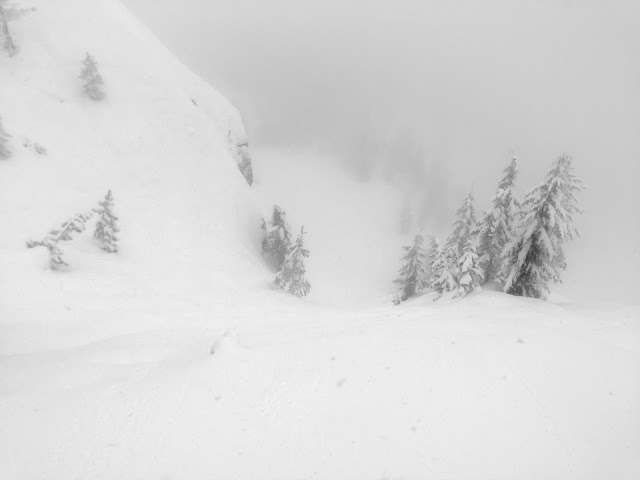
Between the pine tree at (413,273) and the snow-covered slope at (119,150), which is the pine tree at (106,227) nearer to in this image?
the snow-covered slope at (119,150)

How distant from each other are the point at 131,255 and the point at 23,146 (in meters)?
14.6

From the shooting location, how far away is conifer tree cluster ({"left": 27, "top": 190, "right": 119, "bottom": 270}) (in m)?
18.0

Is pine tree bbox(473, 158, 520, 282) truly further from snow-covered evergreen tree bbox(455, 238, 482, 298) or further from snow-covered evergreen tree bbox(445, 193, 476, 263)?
snow-covered evergreen tree bbox(445, 193, 476, 263)

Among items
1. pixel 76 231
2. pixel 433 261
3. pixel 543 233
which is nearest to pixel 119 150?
pixel 76 231

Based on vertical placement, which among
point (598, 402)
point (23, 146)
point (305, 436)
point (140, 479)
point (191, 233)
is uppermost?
point (23, 146)

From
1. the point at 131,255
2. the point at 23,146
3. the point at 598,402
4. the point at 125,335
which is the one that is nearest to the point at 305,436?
the point at 598,402

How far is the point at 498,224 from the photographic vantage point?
75.4 ft

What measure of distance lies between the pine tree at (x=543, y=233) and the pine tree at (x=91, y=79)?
4463 cm

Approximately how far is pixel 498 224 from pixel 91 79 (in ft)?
145

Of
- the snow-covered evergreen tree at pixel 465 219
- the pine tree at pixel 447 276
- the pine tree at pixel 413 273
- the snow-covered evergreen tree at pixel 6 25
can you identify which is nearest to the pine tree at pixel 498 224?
the pine tree at pixel 447 276

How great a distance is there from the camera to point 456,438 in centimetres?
604

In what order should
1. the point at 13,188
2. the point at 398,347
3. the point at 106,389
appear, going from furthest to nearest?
Answer: the point at 13,188 → the point at 398,347 → the point at 106,389

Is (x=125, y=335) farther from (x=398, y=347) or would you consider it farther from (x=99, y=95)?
(x=99, y=95)

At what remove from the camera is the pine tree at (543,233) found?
17.4 meters
